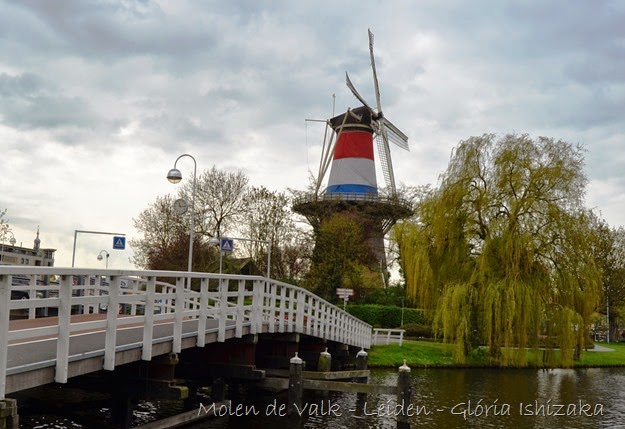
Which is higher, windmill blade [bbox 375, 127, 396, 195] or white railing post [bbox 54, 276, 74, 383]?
windmill blade [bbox 375, 127, 396, 195]

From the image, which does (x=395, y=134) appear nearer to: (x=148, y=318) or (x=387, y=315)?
(x=387, y=315)

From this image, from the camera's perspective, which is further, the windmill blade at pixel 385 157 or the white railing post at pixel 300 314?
the windmill blade at pixel 385 157

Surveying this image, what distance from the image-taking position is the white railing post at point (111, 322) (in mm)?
9844

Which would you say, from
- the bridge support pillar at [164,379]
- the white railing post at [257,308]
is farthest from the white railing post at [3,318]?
the white railing post at [257,308]

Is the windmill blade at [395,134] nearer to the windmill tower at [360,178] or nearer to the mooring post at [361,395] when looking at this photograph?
the windmill tower at [360,178]

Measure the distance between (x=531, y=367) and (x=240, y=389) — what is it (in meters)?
18.9

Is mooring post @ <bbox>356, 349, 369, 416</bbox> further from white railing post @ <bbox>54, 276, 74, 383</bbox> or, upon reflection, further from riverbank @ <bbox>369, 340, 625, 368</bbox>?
white railing post @ <bbox>54, 276, 74, 383</bbox>

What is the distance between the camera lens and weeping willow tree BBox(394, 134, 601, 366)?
1122 inches

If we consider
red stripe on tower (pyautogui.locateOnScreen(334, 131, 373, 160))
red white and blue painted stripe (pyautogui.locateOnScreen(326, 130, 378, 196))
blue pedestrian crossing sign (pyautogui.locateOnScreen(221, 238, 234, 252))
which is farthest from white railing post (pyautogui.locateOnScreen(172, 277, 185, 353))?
red stripe on tower (pyautogui.locateOnScreen(334, 131, 373, 160))

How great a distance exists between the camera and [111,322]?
985 centimetres

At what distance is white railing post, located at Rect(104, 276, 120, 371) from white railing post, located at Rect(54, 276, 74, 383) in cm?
100

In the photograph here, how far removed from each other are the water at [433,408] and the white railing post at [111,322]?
5617 millimetres

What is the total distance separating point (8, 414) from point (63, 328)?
1341 mm

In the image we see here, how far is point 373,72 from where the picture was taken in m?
71.2
